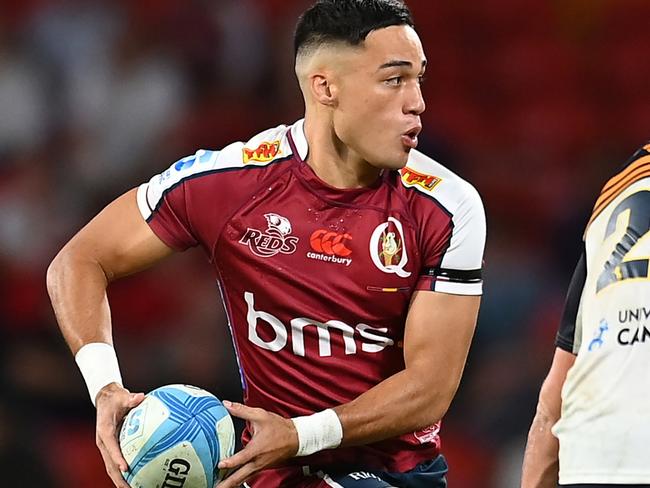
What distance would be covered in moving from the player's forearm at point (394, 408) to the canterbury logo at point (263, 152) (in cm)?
80

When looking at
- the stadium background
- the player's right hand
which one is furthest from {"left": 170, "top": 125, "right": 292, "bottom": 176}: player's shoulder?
the stadium background

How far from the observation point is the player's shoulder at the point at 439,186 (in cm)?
375

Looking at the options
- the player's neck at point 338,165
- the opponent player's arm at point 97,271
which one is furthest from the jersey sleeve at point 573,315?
A: the opponent player's arm at point 97,271

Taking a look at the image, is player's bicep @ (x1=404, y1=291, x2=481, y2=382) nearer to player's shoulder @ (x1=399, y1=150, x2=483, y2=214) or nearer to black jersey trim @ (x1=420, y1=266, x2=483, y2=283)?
black jersey trim @ (x1=420, y1=266, x2=483, y2=283)

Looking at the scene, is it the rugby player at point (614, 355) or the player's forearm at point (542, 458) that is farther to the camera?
the player's forearm at point (542, 458)

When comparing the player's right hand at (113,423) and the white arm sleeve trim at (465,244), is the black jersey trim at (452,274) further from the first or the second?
the player's right hand at (113,423)

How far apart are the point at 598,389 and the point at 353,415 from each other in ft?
3.38

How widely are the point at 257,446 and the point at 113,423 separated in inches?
15.9

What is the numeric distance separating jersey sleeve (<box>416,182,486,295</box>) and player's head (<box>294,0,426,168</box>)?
25cm

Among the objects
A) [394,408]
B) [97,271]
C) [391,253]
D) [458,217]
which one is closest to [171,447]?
[394,408]

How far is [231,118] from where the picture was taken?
7.76 m

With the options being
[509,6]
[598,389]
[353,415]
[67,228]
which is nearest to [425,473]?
[353,415]

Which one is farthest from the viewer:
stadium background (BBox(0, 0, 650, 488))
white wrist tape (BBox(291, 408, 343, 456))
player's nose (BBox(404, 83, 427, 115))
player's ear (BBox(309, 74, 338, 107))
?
stadium background (BBox(0, 0, 650, 488))

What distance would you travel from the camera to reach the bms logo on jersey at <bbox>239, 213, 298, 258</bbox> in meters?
3.78
